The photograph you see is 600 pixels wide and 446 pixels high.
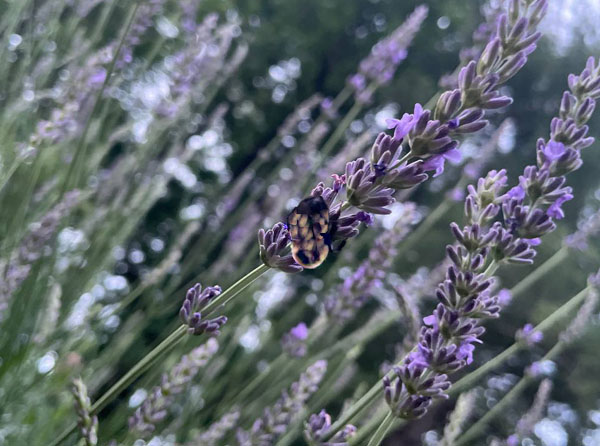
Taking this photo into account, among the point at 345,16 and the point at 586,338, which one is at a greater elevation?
the point at 345,16

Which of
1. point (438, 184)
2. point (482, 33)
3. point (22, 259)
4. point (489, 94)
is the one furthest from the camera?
point (438, 184)

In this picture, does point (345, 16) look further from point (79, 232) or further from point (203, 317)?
point (203, 317)

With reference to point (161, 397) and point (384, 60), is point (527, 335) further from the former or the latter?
point (384, 60)

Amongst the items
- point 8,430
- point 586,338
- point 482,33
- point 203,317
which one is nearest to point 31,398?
point 8,430

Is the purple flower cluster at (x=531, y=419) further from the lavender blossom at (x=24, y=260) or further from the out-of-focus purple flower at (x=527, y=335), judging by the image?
the lavender blossom at (x=24, y=260)

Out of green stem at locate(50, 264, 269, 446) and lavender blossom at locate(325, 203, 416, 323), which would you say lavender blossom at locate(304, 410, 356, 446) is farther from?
lavender blossom at locate(325, 203, 416, 323)

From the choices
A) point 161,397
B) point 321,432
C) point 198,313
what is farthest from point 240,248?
point 198,313

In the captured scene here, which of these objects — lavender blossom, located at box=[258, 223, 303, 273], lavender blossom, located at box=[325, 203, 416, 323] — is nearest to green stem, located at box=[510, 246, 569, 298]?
lavender blossom, located at box=[325, 203, 416, 323]

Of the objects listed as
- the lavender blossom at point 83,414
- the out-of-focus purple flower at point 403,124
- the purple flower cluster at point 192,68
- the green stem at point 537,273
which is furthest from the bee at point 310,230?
the green stem at point 537,273
